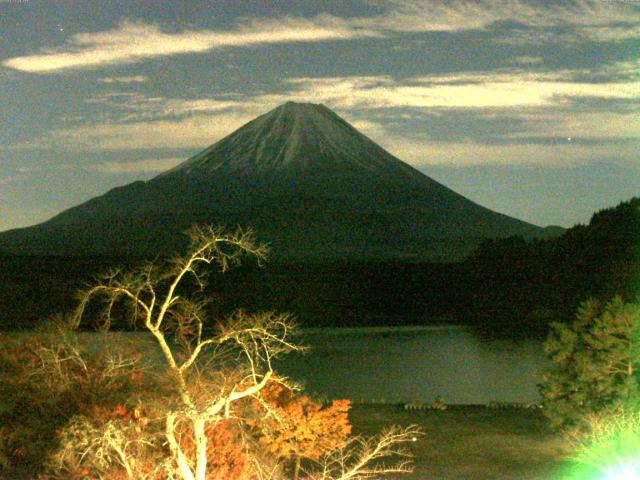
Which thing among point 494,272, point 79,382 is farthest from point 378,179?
point 79,382

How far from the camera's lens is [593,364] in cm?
1553

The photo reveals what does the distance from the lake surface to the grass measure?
1305 mm

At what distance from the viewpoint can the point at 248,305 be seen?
5631 centimetres

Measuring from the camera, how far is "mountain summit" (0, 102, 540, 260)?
292 feet

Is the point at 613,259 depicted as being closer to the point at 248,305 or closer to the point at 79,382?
the point at 248,305

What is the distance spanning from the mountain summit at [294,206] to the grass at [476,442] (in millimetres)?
64392

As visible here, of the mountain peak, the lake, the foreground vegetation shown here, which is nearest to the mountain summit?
the mountain peak

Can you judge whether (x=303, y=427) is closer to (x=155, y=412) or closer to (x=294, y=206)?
(x=155, y=412)

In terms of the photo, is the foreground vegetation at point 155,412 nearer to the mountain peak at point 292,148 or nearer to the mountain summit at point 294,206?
the mountain summit at point 294,206

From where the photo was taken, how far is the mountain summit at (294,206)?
292ft

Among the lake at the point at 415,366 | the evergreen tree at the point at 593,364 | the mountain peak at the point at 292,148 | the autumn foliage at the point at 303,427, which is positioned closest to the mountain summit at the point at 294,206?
the mountain peak at the point at 292,148

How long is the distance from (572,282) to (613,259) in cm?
325

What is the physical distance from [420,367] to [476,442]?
675 inches

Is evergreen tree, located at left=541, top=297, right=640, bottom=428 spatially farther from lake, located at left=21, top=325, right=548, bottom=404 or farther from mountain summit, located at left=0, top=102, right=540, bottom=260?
mountain summit, located at left=0, top=102, right=540, bottom=260
